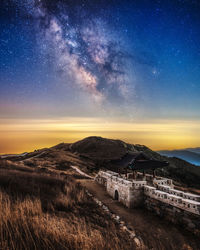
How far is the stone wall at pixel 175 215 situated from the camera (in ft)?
30.6

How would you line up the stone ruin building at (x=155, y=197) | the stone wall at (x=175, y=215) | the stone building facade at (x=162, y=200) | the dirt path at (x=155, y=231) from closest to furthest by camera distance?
the dirt path at (x=155, y=231) < the stone wall at (x=175, y=215) < the stone building facade at (x=162, y=200) < the stone ruin building at (x=155, y=197)

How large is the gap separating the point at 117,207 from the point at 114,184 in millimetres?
3333

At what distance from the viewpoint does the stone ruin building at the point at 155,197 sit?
31.9ft

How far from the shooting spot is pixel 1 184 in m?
9.05

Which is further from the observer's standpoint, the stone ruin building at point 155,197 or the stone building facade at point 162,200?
the stone ruin building at point 155,197

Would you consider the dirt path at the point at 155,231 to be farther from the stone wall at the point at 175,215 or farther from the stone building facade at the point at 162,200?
the stone building facade at the point at 162,200

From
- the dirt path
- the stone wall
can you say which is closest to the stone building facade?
the stone wall

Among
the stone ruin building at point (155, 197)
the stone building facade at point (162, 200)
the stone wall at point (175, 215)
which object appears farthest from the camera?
the stone ruin building at point (155, 197)

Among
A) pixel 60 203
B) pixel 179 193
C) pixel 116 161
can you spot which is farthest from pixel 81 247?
pixel 116 161

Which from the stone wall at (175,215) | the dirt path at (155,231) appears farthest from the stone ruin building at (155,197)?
the dirt path at (155,231)

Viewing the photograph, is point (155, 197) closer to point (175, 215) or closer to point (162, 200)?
point (162, 200)

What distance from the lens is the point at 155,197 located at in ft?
41.3

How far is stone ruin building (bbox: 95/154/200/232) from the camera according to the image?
9719 millimetres

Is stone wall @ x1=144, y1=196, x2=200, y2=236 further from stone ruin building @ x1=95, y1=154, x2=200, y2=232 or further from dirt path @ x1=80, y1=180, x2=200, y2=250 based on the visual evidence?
dirt path @ x1=80, y1=180, x2=200, y2=250
